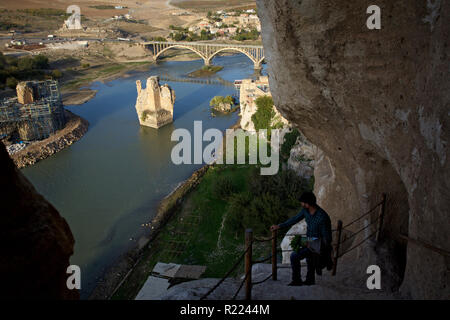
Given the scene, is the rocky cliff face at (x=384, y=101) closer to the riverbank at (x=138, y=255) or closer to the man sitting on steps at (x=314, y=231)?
the man sitting on steps at (x=314, y=231)

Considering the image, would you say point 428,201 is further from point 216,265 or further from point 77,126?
point 77,126

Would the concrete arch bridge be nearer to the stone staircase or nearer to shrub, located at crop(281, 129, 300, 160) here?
shrub, located at crop(281, 129, 300, 160)

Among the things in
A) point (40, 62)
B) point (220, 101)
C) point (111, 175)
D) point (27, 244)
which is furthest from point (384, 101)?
point (40, 62)

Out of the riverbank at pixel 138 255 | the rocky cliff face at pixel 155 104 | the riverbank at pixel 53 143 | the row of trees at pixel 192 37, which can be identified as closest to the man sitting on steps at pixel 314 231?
the riverbank at pixel 138 255

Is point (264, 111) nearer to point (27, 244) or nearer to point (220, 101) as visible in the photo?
point (220, 101)

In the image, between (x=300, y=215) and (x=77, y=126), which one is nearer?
(x=300, y=215)

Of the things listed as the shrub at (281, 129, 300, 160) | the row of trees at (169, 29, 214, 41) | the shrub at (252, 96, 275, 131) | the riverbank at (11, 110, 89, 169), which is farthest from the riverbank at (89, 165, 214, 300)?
the row of trees at (169, 29, 214, 41)

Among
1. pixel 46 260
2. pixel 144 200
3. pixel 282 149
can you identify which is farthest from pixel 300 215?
pixel 282 149
